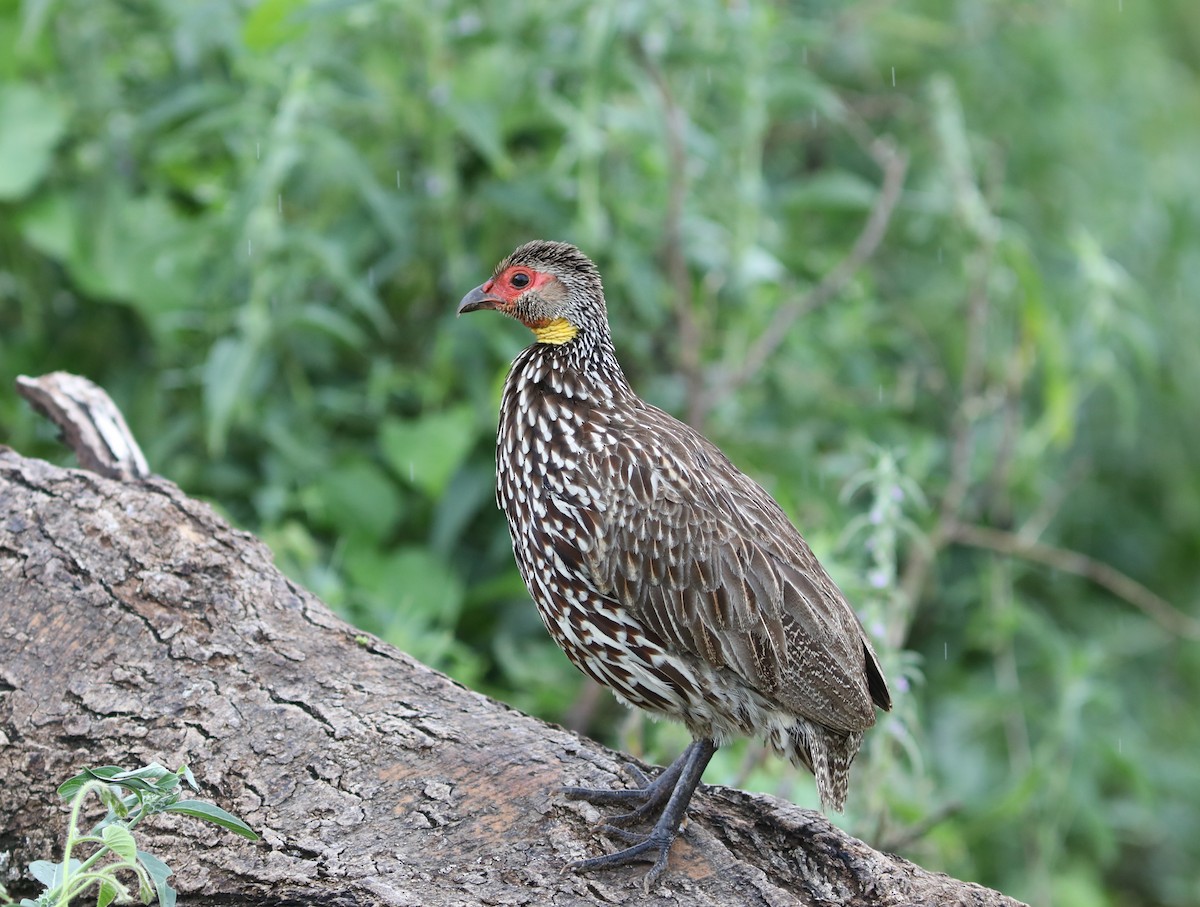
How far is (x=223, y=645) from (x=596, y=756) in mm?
928

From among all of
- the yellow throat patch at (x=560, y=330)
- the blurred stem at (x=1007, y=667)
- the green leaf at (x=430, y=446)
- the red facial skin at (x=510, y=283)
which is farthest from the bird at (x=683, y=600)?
the blurred stem at (x=1007, y=667)

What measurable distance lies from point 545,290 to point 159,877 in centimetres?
201

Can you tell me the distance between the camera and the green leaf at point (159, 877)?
2395mm

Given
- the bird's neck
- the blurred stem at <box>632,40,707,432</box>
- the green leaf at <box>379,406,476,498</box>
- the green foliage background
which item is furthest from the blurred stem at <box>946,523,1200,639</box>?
the bird's neck

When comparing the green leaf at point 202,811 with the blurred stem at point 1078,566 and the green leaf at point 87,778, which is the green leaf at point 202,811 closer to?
the green leaf at point 87,778

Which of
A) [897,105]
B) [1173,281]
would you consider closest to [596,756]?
[897,105]

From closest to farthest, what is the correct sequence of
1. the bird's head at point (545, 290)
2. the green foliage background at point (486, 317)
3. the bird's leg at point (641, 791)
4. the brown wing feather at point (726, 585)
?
the bird's leg at point (641, 791) → the brown wing feather at point (726, 585) → the bird's head at point (545, 290) → the green foliage background at point (486, 317)

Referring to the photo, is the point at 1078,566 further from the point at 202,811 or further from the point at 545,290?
the point at 202,811

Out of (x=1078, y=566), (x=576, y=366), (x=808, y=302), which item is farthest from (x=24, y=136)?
(x=1078, y=566)

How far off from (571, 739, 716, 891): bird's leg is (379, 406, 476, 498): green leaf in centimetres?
240

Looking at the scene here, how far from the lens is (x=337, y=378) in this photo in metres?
6.16

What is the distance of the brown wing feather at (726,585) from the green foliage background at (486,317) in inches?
46.2

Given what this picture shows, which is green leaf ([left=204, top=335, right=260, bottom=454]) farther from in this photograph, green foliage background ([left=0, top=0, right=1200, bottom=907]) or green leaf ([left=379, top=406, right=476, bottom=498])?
green leaf ([left=379, top=406, right=476, bottom=498])

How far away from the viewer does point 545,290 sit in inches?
155
